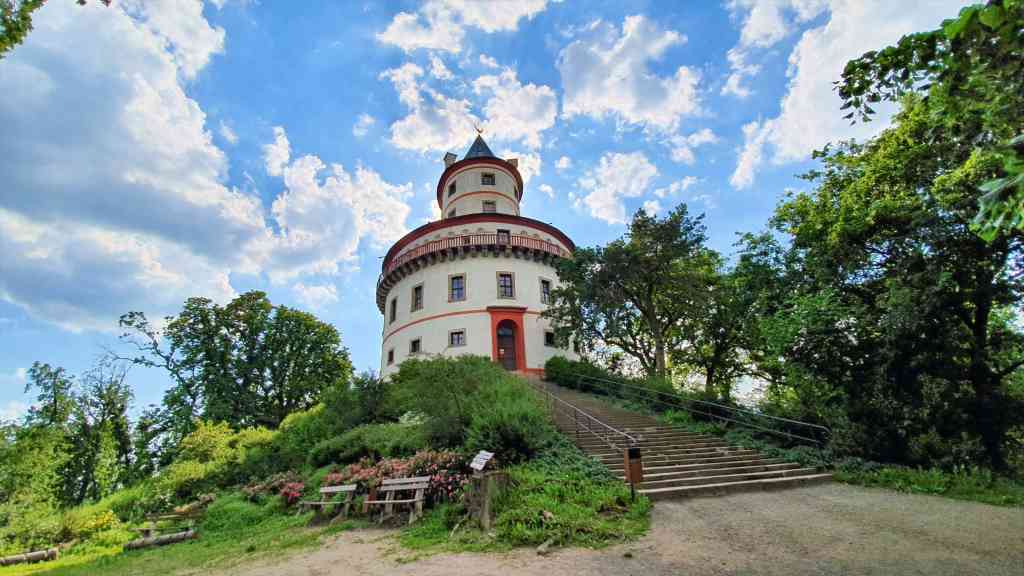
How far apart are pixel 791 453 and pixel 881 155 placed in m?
7.71

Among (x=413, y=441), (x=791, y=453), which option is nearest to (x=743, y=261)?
(x=791, y=453)

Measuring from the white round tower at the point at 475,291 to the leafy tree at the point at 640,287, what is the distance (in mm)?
4425

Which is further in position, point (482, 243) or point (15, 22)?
point (482, 243)

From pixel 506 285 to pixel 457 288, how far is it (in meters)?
2.80

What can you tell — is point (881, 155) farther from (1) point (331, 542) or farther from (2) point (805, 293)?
(1) point (331, 542)

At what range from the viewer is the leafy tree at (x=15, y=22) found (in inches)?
179

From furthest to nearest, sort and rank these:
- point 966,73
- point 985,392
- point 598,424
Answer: point 598,424 → point 985,392 → point 966,73

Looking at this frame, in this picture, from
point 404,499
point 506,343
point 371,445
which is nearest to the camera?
point 404,499

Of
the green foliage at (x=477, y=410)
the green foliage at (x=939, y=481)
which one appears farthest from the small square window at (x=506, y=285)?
the green foliage at (x=939, y=481)

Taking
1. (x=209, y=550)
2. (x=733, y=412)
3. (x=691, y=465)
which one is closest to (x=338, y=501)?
(x=209, y=550)

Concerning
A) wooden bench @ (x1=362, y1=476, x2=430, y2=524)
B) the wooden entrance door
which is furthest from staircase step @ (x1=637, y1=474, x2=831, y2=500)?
the wooden entrance door

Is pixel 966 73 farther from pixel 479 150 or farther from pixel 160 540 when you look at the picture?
pixel 479 150

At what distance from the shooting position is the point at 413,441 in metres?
11.5

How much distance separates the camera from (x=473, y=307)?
25234mm
